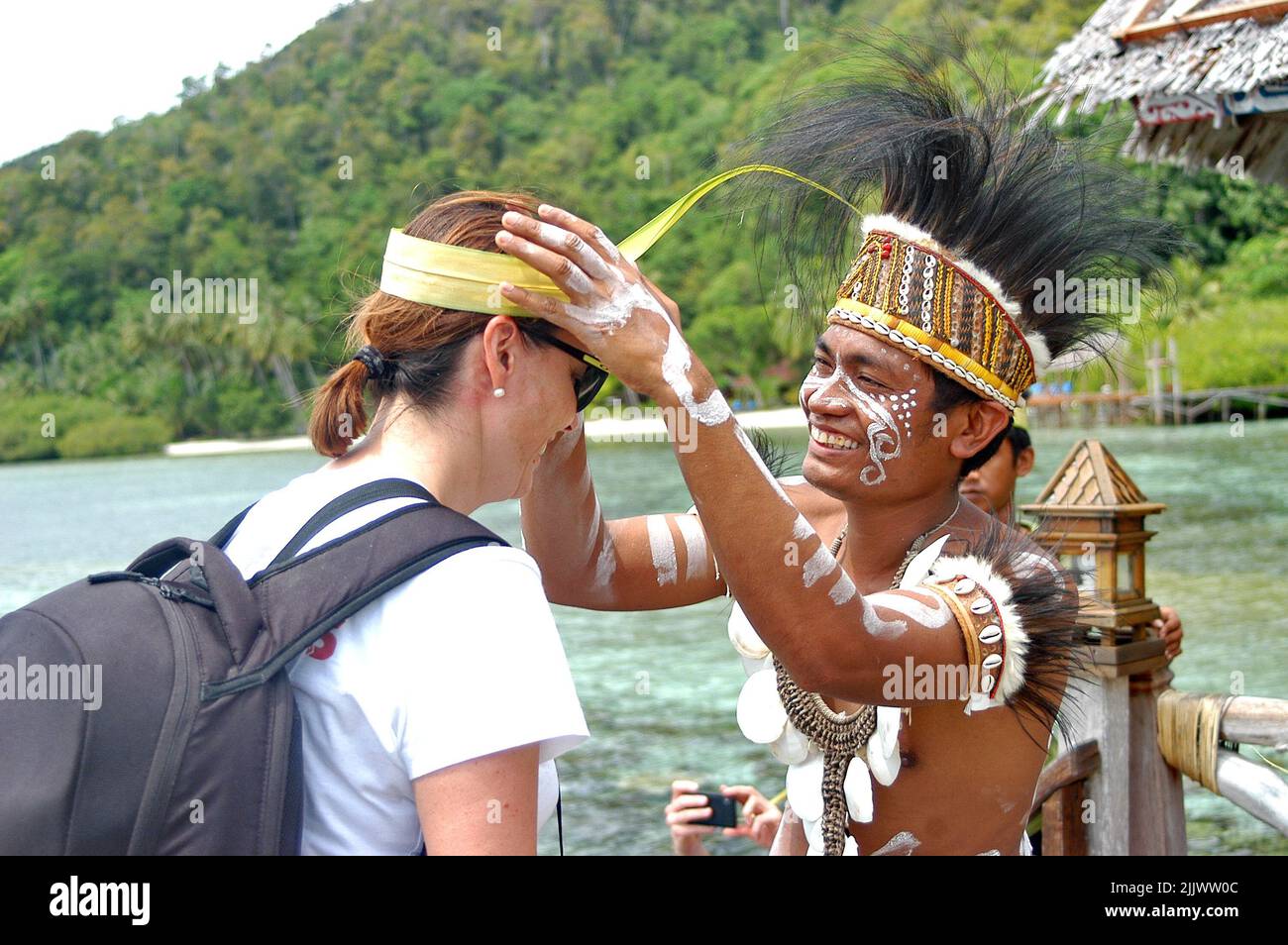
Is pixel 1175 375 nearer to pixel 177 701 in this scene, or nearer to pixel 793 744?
pixel 793 744

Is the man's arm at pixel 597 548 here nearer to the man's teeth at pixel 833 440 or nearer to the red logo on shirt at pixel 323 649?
the man's teeth at pixel 833 440

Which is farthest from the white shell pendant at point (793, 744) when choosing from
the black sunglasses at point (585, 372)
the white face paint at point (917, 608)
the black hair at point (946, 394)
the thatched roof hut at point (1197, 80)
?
the thatched roof hut at point (1197, 80)

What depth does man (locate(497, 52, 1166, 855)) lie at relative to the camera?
214 cm

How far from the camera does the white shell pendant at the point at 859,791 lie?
254cm

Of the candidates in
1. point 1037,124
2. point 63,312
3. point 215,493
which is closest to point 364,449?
point 1037,124

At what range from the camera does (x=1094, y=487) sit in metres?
4.04

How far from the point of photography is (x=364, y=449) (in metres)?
2.01

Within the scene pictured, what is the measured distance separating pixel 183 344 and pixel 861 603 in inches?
3360

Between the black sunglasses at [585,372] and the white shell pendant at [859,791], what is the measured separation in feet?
3.13

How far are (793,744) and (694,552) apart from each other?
60 centimetres

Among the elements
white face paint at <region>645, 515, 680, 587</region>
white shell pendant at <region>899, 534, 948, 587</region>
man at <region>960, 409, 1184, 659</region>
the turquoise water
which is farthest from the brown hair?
the turquoise water

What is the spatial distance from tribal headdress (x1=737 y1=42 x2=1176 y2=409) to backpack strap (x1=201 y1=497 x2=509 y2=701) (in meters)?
1.19

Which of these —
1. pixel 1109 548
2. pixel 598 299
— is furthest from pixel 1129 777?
pixel 598 299
